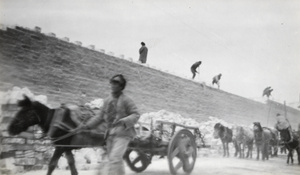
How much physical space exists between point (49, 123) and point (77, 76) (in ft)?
16.6

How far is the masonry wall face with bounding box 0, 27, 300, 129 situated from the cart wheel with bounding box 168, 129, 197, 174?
4.17m

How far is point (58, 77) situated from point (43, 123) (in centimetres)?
442

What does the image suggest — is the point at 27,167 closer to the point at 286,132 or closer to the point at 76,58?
the point at 76,58

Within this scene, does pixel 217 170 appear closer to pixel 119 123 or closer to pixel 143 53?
pixel 119 123

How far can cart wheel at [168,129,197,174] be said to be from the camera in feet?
21.5

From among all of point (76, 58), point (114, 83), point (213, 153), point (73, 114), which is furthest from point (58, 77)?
point (213, 153)

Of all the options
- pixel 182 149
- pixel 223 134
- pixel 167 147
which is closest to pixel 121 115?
pixel 167 147

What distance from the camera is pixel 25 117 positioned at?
5.14m

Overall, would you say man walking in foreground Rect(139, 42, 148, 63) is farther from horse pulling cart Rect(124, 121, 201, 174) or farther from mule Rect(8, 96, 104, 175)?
mule Rect(8, 96, 104, 175)

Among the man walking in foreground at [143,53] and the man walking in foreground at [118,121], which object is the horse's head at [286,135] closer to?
the man walking in foreground at [143,53]

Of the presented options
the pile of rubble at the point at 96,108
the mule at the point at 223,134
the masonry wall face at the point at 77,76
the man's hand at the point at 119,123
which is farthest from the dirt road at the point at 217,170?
the mule at the point at 223,134

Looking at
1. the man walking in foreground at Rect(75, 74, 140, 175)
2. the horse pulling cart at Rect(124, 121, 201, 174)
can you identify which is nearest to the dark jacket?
the man walking in foreground at Rect(75, 74, 140, 175)

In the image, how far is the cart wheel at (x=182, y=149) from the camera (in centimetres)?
655

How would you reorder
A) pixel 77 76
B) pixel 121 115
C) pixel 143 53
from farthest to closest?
pixel 143 53
pixel 77 76
pixel 121 115
